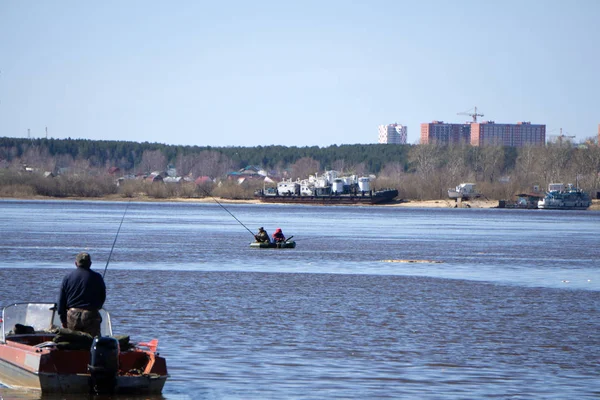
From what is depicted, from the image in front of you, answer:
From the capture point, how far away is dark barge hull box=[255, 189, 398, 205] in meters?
152

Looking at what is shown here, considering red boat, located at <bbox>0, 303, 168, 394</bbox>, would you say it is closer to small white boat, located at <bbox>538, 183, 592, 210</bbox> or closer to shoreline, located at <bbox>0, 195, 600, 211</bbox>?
small white boat, located at <bbox>538, 183, 592, 210</bbox>

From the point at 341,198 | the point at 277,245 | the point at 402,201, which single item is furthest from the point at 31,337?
the point at 402,201

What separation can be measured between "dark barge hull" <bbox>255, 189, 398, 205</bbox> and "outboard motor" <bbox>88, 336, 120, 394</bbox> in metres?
138

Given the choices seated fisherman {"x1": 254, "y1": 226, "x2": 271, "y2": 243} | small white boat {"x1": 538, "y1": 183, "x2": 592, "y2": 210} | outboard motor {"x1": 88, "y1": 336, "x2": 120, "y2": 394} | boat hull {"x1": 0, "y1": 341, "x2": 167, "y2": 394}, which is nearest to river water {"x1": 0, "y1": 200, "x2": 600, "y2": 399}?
boat hull {"x1": 0, "y1": 341, "x2": 167, "y2": 394}

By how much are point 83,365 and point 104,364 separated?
0.60 metres

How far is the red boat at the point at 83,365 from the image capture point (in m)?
13.5

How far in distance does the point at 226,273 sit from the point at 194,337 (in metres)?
14.9

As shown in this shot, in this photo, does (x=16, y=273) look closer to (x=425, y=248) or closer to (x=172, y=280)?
(x=172, y=280)

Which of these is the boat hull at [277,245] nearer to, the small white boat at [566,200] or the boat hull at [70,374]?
the boat hull at [70,374]

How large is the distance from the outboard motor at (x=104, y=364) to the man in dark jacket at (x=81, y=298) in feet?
2.40

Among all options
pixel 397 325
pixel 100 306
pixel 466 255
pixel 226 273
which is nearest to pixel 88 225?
pixel 466 255

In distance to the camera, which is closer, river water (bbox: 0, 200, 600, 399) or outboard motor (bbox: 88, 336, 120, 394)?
outboard motor (bbox: 88, 336, 120, 394)

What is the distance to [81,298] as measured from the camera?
14.1 meters

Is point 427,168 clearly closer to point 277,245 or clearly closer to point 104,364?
point 277,245
